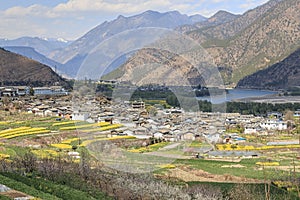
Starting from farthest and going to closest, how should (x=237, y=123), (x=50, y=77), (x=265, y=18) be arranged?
1. (x=265, y=18)
2. (x=50, y=77)
3. (x=237, y=123)

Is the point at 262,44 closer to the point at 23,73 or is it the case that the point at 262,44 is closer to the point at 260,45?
the point at 260,45

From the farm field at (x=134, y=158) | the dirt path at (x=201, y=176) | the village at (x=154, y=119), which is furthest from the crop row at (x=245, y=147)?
the dirt path at (x=201, y=176)

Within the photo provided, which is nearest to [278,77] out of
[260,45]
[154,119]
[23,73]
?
[260,45]

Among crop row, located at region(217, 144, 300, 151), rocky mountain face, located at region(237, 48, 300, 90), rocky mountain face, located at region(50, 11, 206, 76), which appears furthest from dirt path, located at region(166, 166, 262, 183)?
rocky mountain face, located at region(237, 48, 300, 90)

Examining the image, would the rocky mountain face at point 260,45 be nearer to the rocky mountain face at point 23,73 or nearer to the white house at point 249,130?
the rocky mountain face at point 23,73

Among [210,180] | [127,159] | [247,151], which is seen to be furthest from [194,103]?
[247,151]

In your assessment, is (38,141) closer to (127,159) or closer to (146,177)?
(146,177)
